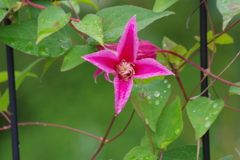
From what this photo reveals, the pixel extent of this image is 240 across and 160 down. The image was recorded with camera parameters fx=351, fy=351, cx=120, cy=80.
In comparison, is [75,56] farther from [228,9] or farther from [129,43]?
[228,9]

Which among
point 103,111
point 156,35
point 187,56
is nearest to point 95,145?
point 103,111

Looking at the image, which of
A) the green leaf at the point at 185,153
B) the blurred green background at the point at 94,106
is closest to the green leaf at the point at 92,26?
the green leaf at the point at 185,153

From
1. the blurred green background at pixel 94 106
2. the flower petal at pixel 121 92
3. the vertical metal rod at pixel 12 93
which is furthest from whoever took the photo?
the blurred green background at pixel 94 106

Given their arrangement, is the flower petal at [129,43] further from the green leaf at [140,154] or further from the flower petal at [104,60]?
the green leaf at [140,154]

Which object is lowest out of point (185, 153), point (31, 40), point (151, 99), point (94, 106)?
point (94, 106)

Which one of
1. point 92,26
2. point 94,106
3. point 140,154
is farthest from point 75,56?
point 94,106

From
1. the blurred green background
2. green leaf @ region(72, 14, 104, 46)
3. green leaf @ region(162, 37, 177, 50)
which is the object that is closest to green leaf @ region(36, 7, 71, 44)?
green leaf @ region(72, 14, 104, 46)
